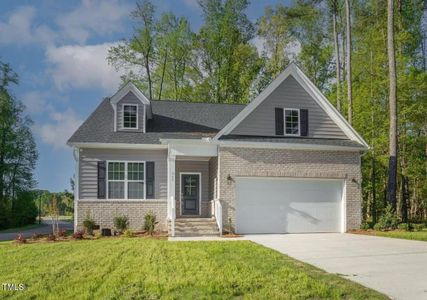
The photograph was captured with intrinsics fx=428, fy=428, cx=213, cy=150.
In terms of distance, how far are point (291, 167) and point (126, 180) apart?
6.88 meters

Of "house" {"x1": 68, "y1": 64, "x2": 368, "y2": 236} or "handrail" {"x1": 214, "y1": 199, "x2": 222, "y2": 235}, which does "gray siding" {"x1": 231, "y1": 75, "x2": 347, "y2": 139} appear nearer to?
"house" {"x1": 68, "y1": 64, "x2": 368, "y2": 236}

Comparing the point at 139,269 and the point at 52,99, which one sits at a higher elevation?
the point at 52,99

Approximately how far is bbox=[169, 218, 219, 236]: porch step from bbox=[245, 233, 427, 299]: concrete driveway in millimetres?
2070

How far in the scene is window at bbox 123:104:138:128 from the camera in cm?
1891

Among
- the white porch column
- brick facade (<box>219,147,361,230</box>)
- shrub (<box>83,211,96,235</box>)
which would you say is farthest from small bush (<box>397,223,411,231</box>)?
shrub (<box>83,211,96,235</box>)

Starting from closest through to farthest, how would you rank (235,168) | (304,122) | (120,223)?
(235,168)
(120,223)
(304,122)

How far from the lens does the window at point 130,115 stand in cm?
1891

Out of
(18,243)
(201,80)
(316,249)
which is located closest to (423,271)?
(316,249)

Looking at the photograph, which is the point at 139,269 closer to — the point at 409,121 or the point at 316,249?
the point at 316,249

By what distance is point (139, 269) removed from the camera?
28.4 ft

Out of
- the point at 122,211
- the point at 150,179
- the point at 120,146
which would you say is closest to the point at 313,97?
the point at 150,179

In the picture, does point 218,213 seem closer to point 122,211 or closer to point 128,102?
point 122,211

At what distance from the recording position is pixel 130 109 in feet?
62.3

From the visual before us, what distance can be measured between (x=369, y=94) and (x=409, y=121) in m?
2.86
